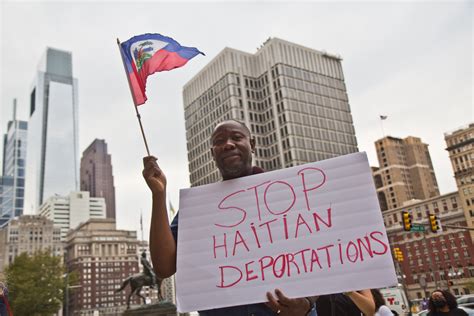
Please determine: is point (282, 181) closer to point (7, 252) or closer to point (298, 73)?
point (298, 73)

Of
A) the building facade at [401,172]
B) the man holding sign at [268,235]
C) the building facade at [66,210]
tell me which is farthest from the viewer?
the building facade at [66,210]

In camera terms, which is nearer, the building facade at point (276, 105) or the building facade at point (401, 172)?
the building facade at point (276, 105)

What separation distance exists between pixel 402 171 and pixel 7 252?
4673 inches

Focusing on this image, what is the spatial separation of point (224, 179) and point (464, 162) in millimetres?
96463

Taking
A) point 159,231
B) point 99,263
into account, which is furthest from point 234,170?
point 99,263

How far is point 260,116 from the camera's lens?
88000mm

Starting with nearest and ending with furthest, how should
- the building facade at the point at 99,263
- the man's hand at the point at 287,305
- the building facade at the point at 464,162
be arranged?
the man's hand at the point at 287,305, the building facade at the point at 464,162, the building facade at the point at 99,263

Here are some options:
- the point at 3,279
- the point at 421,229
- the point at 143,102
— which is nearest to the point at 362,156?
the point at 143,102

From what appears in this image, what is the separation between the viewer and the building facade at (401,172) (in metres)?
133

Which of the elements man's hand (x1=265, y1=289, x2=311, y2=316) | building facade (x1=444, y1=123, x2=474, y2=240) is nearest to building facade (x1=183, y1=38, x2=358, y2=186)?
building facade (x1=444, y1=123, x2=474, y2=240)

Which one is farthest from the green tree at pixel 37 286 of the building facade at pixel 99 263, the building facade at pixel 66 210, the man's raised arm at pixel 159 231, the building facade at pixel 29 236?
the building facade at pixel 66 210

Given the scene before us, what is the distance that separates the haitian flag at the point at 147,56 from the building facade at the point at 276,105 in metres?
77.6

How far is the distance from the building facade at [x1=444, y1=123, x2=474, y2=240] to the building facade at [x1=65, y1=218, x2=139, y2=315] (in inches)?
3681

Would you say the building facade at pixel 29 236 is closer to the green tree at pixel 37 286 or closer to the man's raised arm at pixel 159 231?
the green tree at pixel 37 286
